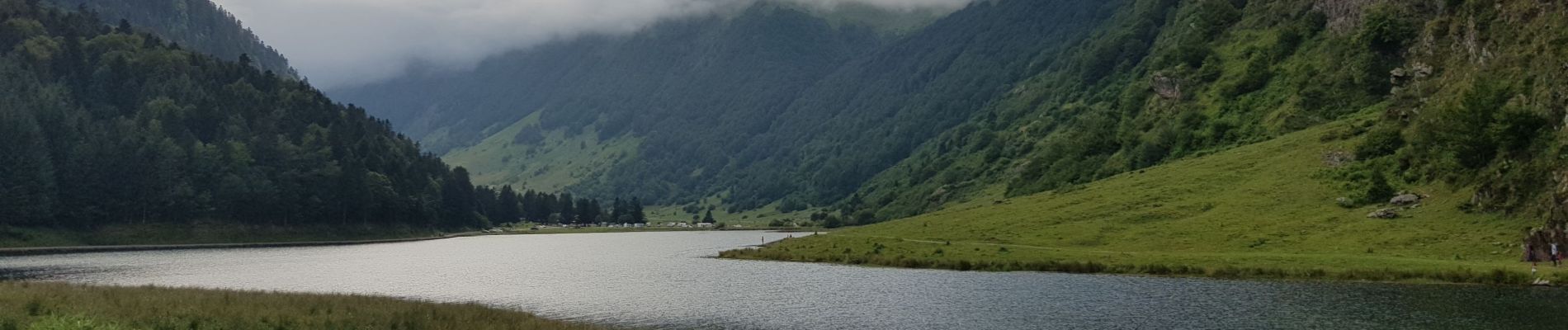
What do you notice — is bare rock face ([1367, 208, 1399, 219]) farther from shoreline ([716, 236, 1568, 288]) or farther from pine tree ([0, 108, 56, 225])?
pine tree ([0, 108, 56, 225])

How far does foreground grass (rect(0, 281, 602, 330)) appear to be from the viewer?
50969mm

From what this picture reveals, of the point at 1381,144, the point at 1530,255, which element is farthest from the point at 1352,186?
the point at 1530,255

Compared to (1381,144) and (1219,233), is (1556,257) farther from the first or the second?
(1381,144)

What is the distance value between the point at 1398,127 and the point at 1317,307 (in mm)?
79194

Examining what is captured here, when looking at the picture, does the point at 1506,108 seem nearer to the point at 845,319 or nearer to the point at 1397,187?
the point at 1397,187

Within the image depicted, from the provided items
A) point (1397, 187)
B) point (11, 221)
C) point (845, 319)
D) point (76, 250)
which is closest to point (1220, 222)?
point (1397, 187)

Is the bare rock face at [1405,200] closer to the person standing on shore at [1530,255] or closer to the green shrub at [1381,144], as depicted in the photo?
the green shrub at [1381,144]

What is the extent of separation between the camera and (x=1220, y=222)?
118312 mm

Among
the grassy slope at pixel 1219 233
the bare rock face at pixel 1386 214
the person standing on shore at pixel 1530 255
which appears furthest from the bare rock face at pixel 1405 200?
the person standing on shore at pixel 1530 255

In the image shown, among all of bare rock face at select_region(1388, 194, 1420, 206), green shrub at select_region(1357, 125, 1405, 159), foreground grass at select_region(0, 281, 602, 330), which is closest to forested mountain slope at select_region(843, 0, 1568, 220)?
green shrub at select_region(1357, 125, 1405, 159)

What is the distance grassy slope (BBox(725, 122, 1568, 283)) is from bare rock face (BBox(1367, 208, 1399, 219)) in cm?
105

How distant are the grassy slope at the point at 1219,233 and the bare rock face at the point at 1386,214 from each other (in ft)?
3.46

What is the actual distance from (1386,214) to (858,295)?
56.8 metres

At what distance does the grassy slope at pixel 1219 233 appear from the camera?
88188 mm
